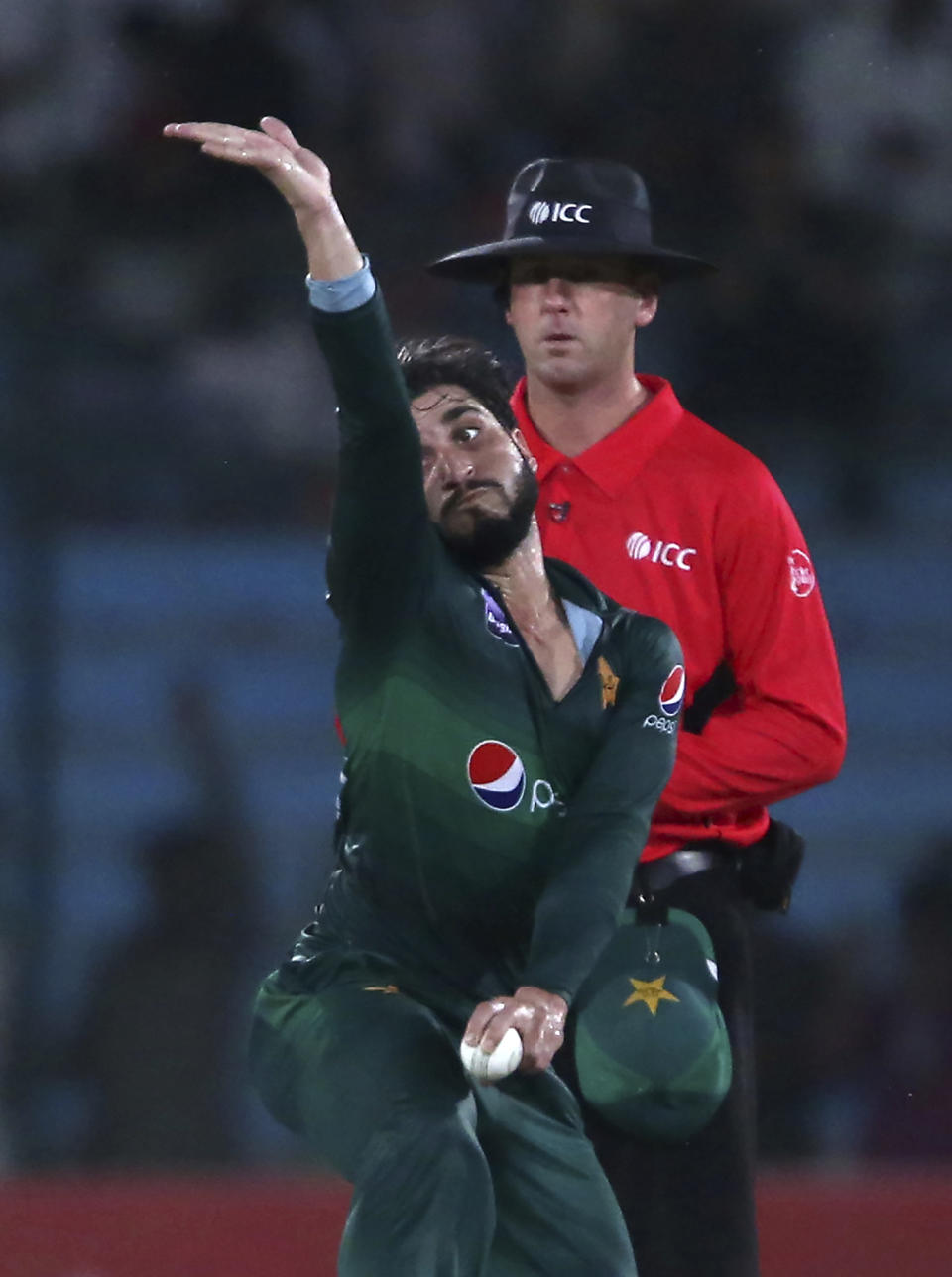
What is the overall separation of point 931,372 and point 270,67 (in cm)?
169

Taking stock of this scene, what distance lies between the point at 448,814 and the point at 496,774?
6cm

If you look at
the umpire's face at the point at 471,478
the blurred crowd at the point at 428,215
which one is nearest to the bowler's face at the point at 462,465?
the umpire's face at the point at 471,478

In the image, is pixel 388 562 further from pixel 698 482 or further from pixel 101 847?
pixel 101 847

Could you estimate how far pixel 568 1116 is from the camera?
220cm

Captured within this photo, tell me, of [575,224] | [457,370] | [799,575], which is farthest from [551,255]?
[457,370]

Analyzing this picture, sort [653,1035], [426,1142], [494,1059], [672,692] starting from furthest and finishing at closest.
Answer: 1. [653,1035]
2. [672,692]
3. [426,1142]
4. [494,1059]

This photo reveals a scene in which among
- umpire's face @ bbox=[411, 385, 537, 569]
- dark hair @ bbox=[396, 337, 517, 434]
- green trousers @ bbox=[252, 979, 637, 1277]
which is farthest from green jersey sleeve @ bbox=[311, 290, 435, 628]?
green trousers @ bbox=[252, 979, 637, 1277]

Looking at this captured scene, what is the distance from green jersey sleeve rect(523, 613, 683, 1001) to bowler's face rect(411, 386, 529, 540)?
201 millimetres

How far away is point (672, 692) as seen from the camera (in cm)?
229

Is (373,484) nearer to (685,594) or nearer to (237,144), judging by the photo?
(237,144)

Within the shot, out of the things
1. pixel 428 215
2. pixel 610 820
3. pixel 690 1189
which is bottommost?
pixel 690 1189

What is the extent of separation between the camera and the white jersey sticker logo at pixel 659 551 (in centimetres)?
279

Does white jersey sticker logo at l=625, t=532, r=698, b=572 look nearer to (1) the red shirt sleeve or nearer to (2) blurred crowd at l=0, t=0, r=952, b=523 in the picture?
(1) the red shirt sleeve

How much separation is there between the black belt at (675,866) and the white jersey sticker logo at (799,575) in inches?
13.0
